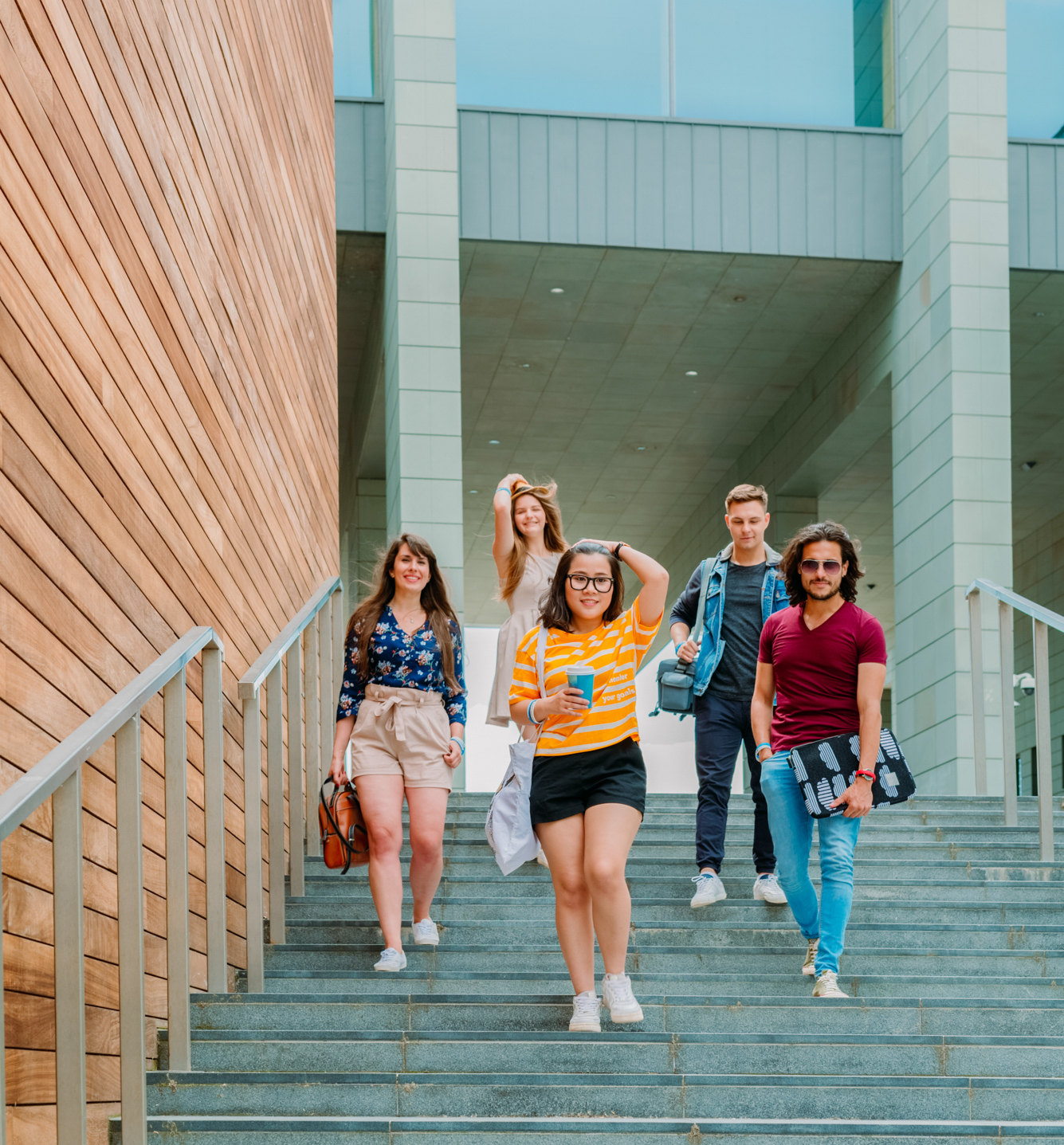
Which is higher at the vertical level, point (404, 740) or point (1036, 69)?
point (1036, 69)

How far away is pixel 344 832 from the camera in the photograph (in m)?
4.85

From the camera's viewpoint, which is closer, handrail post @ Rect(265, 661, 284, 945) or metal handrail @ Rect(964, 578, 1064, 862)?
handrail post @ Rect(265, 661, 284, 945)

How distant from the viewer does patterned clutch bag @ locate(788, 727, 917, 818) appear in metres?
4.48

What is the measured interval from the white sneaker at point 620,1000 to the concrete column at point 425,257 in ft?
23.4

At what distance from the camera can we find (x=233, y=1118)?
3465mm

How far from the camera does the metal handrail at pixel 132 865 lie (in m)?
2.64

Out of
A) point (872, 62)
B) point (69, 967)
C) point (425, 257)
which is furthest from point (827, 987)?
point (872, 62)

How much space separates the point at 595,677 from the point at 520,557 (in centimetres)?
173

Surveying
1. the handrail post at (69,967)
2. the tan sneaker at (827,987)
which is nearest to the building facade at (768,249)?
the tan sneaker at (827,987)

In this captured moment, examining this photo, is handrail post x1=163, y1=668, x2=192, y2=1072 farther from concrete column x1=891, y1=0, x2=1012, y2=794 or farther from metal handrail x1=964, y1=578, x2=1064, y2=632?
concrete column x1=891, y1=0, x2=1012, y2=794

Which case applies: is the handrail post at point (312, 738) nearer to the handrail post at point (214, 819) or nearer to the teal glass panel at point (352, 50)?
the handrail post at point (214, 819)

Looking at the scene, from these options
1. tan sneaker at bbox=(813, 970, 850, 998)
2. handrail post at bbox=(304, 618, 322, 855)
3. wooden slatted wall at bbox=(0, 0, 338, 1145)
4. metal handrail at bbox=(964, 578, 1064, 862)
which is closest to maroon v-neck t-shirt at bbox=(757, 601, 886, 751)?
tan sneaker at bbox=(813, 970, 850, 998)

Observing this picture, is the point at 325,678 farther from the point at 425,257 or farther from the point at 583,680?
the point at 425,257

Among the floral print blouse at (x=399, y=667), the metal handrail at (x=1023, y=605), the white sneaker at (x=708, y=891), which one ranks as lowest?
the white sneaker at (x=708, y=891)
